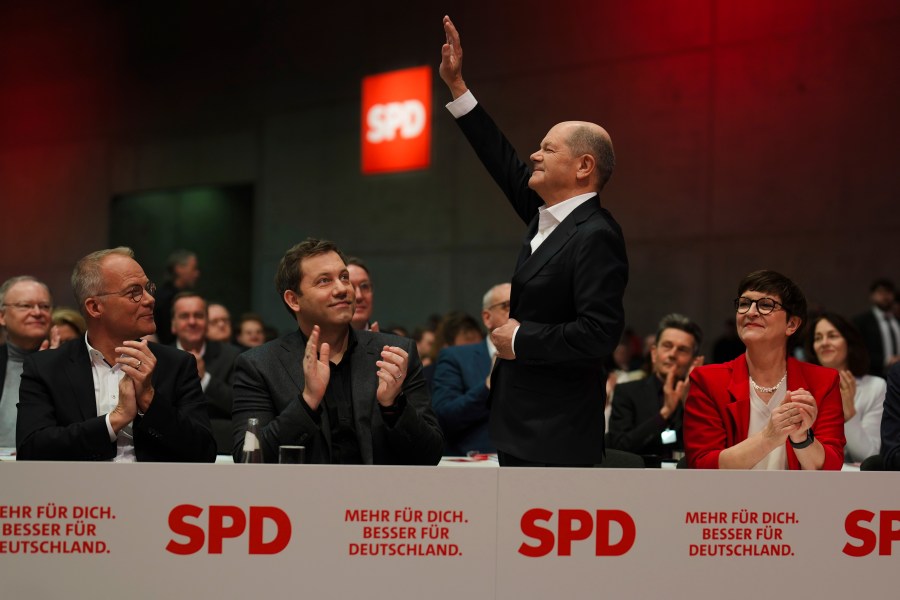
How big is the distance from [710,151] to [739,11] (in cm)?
129

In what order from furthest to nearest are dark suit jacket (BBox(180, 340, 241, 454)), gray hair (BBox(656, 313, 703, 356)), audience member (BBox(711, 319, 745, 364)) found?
audience member (BBox(711, 319, 745, 364)) < dark suit jacket (BBox(180, 340, 241, 454)) < gray hair (BBox(656, 313, 703, 356))

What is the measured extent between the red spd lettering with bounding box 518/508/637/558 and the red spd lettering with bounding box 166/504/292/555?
516 mm

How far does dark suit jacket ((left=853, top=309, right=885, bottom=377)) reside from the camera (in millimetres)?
8211

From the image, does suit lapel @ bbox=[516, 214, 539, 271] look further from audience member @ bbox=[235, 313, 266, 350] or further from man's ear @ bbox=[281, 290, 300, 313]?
audience member @ bbox=[235, 313, 266, 350]

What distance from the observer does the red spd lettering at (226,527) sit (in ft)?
6.98

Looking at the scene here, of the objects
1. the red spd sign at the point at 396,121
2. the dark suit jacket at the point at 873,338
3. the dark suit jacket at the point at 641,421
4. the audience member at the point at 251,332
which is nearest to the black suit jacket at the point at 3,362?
the dark suit jacket at the point at 641,421

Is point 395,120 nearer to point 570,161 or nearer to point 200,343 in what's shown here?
point 200,343

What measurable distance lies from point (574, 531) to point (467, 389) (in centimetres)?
273

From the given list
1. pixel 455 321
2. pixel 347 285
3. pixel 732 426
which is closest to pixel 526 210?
pixel 347 285

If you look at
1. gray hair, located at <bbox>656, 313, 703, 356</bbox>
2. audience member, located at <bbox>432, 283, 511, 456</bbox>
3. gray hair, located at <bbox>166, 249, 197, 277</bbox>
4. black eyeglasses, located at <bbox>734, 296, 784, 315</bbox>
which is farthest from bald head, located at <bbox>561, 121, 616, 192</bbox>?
gray hair, located at <bbox>166, 249, 197, 277</bbox>

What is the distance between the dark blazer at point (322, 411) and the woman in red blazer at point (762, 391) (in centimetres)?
80

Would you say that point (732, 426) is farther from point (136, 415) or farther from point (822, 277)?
point (822, 277)

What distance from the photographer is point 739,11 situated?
9422 mm

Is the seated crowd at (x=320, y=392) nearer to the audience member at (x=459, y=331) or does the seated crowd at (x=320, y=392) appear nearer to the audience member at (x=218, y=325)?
the audience member at (x=459, y=331)
